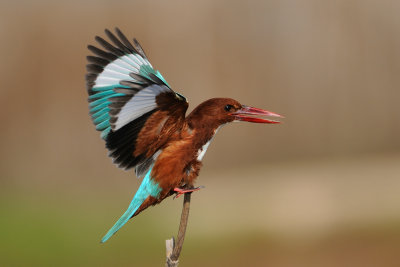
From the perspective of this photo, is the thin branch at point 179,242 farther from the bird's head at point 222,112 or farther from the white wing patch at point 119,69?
the white wing patch at point 119,69

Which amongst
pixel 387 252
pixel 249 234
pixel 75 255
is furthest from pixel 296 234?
pixel 75 255

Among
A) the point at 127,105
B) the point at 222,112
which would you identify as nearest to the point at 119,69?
the point at 127,105

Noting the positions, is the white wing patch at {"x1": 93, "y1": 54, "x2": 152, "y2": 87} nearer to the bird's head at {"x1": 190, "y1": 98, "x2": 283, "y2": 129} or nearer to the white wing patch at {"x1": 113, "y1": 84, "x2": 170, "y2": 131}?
the white wing patch at {"x1": 113, "y1": 84, "x2": 170, "y2": 131}

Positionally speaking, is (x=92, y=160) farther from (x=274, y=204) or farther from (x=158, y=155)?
(x=158, y=155)

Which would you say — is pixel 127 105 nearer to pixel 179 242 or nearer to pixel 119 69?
pixel 119 69

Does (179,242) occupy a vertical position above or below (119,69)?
below

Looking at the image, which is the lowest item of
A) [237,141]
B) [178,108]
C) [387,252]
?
[387,252]

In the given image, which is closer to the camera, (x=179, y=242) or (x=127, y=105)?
(x=179, y=242)
